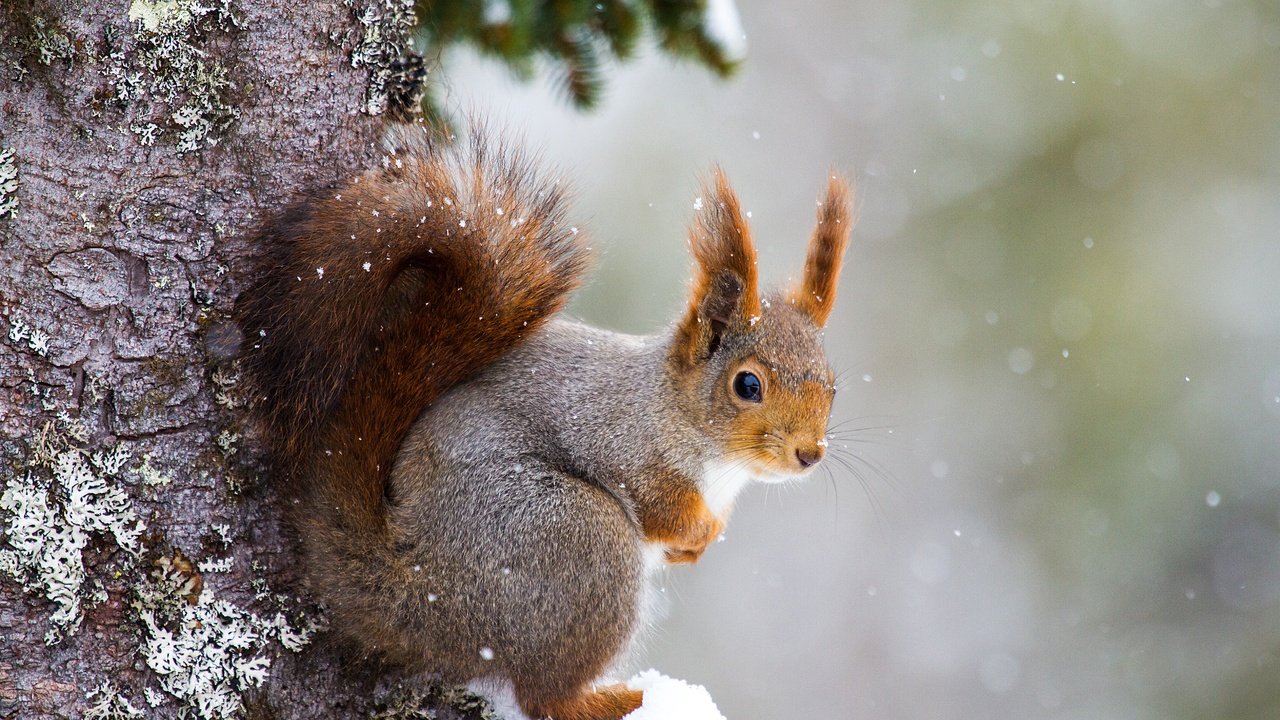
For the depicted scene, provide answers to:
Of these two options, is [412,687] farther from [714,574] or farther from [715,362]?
[714,574]

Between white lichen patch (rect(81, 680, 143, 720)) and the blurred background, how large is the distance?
437 centimetres

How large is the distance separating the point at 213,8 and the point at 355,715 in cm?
84

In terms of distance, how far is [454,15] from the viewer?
5.76 feet

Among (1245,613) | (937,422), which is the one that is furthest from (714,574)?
(1245,613)

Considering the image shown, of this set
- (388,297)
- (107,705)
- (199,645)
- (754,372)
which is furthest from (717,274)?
(107,705)

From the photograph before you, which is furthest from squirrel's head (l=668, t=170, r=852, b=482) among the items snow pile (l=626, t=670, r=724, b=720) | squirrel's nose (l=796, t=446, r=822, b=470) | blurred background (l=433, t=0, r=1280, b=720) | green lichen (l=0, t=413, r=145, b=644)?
blurred background (l=433, t=0, r=1280, b=720)

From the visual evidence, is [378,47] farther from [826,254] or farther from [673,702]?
[673,702]

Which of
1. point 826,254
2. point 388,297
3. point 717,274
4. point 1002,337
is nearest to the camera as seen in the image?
point 388,297

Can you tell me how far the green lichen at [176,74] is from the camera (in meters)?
1.12

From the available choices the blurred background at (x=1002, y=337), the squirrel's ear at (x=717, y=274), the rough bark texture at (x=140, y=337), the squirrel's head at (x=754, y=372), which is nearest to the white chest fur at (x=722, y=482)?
the squirrel's head at (x=754, y=372)

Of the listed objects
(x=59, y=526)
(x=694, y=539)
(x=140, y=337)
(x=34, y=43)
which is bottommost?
(x=694, y=539)

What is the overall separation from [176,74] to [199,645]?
2.07ft

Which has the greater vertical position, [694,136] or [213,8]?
[213,8]

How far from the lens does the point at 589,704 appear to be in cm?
142
